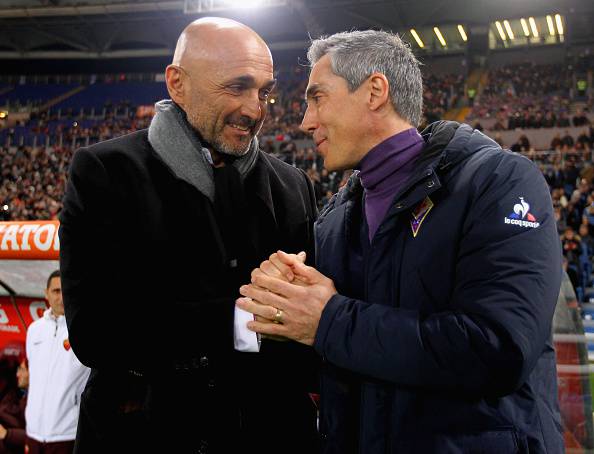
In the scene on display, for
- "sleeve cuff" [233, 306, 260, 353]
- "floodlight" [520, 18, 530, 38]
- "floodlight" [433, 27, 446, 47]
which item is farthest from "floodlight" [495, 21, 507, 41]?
"sleeve cuff" [233, 306, 260, 353]

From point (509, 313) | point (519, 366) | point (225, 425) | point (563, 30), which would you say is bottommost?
point (225, 425)

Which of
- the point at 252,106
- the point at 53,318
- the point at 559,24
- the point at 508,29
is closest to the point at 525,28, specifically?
the point at 508,29

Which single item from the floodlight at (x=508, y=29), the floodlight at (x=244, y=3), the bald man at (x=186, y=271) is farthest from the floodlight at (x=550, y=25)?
the bald man at (x=186, y=271)

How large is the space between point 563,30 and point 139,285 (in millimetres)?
25528

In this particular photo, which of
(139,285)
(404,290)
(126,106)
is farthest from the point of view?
(126,106)

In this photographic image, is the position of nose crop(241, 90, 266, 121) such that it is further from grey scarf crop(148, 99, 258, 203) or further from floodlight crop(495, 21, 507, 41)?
floodlight crop(495, 21, 507, 41)

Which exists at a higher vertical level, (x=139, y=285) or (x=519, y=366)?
(x=139, y=285)

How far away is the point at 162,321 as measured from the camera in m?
1.59

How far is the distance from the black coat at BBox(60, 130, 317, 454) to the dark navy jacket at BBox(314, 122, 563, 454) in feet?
1.01

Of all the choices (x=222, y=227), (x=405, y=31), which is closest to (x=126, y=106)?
(x=405, y=31)

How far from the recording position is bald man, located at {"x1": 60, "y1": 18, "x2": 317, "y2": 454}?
1.60 meters

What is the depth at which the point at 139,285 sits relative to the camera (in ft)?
5.46

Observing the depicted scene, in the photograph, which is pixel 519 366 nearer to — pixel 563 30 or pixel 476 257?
pixel 476 257

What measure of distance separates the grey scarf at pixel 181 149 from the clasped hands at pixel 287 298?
1.28 ft
